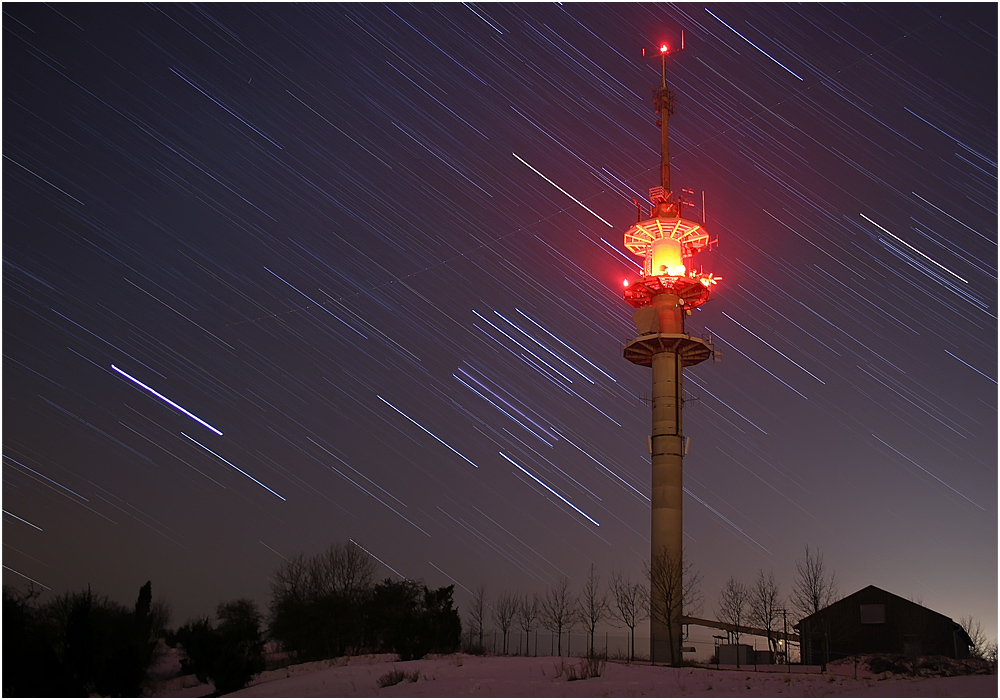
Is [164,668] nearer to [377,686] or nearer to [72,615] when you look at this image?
[72,615]

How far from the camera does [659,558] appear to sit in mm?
57719

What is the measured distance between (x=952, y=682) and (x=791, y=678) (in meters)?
6.78

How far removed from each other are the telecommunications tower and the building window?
1355 cm

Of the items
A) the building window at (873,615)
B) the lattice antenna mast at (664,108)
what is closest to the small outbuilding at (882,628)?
the building window at (873,615)

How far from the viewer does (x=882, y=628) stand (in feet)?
196

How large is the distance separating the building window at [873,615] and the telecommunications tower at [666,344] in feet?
44.5

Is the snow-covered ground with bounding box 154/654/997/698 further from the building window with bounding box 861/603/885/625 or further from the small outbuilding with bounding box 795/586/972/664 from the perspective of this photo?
the building window with bounding box 861/603/885/625

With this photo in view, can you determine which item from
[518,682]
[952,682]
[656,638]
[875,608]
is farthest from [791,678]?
[875,608]

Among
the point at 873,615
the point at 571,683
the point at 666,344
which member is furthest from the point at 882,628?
the point at 571,683

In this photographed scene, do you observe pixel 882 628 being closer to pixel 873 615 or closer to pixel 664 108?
pixel 873 615

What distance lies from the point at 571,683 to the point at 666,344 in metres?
30.8

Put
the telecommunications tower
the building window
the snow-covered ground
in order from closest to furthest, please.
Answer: the snow-covered ground → the telecommunications tower → the building window

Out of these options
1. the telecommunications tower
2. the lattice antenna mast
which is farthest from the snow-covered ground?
the lattice antenna mast

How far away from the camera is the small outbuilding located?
5884cm
